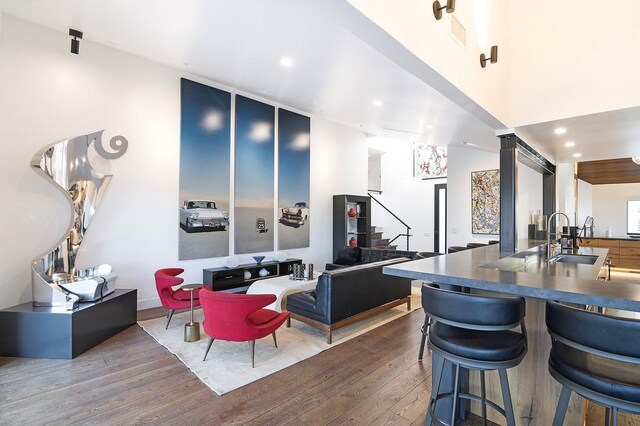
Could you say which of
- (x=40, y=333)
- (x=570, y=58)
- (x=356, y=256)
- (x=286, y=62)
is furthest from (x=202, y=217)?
(x=570, y=58)

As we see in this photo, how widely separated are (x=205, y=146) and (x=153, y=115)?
92cm

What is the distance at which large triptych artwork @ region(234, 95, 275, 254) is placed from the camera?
608 centimetres

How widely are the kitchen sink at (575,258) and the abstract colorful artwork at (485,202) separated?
334cm

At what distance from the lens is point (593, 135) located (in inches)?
176

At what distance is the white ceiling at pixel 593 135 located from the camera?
366cm

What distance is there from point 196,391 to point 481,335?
2321 millimetres

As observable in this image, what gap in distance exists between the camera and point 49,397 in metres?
2.57

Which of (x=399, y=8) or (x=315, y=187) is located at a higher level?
(x=399, y=8)

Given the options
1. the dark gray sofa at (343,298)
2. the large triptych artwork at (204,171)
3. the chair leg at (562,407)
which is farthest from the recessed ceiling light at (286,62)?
the chair leg at (562,407)

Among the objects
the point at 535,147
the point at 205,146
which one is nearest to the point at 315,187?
the point at 205,146

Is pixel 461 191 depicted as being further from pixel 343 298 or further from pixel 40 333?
pixel 40 333

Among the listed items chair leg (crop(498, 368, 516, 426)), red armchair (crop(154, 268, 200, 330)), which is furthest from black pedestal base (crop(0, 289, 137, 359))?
chair leg (crop(498, 368, 516, 426))

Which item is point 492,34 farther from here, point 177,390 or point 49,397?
point 49,397

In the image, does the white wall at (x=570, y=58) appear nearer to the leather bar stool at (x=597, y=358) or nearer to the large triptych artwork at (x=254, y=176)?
the leather bar stool at (x=597, y=358)
